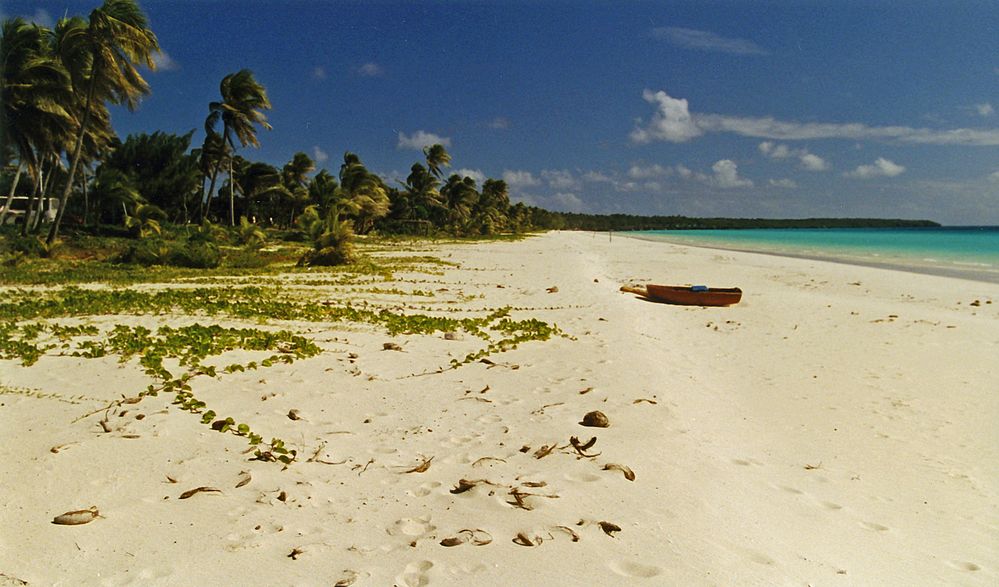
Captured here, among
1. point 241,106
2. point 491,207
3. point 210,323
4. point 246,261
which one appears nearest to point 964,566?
point 210,323

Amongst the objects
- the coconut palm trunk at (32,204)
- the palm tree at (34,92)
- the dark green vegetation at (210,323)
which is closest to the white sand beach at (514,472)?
the dark green vegetation at (210,323)

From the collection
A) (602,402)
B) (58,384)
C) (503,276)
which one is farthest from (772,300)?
(58,384)

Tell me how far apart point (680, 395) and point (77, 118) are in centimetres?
2728

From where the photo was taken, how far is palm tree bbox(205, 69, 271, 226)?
31.1 meters

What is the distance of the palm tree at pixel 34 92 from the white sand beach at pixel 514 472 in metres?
18.5

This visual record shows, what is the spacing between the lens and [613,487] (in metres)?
3.50

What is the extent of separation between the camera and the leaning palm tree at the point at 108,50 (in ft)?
57.4

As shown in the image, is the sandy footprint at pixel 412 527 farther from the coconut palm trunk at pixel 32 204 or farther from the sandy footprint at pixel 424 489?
the coconut palm trunk at pixel 32 204

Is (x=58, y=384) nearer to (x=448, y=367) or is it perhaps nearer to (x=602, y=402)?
(x=448, y=367)

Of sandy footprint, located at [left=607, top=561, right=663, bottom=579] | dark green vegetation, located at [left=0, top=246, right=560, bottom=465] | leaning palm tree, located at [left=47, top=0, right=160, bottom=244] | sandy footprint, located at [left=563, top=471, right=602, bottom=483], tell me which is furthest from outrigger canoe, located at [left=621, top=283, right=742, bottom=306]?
leaning palm tree, located at [left=47, top=0, right=160, bottom=244]

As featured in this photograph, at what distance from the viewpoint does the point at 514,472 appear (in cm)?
366

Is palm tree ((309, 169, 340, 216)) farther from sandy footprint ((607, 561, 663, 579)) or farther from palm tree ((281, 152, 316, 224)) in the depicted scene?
sandy footprint ((607, 561, 663, 579))

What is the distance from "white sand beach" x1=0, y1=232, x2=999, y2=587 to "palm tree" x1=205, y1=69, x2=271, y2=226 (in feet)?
96.7

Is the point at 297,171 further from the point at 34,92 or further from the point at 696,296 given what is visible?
the point at 696,296
